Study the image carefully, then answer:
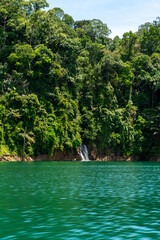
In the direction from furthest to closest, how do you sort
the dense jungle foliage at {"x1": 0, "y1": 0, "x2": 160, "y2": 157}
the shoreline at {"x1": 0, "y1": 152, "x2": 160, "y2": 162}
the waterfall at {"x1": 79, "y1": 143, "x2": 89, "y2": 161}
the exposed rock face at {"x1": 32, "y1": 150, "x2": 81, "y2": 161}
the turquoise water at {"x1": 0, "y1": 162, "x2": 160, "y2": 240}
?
the waterfall at {"x1": 79, "y1": 143, "x2": 89, "y2": 161} < the exposed rock face at {"x1": 32, "y1": 150, "x2": 81, "y2": 161} < the dense jungle foliage at {"x1": 0, "y1": 0, "x2": 160, "y2": 157} < the shoreline at {"x1": 0, "y1": 152, "x2": 160, "y2": 162} < the turquoise water at {"x1": 0, "y1": 162, "x2": 160, "y2": 240}

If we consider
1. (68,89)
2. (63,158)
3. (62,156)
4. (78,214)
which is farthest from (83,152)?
(78,214)

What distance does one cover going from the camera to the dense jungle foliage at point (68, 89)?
48.9 meters

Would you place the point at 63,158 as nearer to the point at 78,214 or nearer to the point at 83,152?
the point at 83,152

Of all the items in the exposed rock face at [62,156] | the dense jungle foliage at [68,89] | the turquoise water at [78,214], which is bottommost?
the turquoise water at [78,214]

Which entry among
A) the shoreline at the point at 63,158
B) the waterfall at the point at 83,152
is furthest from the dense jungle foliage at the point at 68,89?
the waterfall at the point at 83,152

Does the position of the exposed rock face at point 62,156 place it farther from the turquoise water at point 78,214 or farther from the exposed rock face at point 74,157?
the turquoise water at point 78,214

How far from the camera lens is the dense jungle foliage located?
48.9 m

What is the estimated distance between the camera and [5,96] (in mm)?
48094

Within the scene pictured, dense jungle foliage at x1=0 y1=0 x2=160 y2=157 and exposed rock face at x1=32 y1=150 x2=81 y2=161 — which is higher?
dense jungle foliage at x1=0 y1=0 x2=160 y2=157

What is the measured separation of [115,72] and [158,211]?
2333 inches

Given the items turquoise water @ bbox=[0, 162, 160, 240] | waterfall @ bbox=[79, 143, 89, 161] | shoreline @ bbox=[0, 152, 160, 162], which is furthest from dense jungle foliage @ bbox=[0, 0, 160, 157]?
turquoise water @ bbox=[0, 162, 160, 240]

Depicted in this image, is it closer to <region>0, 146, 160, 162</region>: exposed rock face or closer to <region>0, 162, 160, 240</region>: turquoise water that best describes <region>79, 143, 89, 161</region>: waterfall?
<region>0, 146, 160, 162</region>: exposed rock face

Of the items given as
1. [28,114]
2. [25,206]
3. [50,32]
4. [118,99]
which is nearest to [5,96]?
A: [28,114]

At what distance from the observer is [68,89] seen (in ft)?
192
